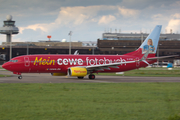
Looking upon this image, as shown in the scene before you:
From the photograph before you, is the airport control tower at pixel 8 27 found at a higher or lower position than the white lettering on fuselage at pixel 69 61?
higher

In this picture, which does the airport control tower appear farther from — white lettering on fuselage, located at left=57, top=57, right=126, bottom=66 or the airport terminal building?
white lettering on fuselage, located at left=57, top=57, right=126, bottom=66

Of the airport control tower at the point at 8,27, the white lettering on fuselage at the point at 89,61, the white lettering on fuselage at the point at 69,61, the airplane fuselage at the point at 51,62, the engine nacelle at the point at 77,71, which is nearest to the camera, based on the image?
the engine nacelle at the point at 77,71

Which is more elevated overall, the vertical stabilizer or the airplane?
the vertical stabilizer

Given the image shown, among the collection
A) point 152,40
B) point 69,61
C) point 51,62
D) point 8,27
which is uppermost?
point 8,27

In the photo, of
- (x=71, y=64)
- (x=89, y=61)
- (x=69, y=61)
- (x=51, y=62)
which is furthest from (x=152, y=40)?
(x=51, y=62)

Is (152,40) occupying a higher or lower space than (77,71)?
higher

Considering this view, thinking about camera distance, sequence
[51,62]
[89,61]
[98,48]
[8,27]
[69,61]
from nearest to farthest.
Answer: [51,62], [69,61], [89,61], [98,48], [8,27]

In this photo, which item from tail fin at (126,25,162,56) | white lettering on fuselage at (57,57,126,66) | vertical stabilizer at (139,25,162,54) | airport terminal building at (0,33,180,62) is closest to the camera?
white lettering on fuselage at (57,57,126,66)

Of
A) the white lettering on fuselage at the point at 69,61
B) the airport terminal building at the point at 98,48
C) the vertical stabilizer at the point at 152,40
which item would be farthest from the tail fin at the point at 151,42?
the airport terminal building at the point at 98,48

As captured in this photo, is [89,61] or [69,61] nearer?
[69,61]

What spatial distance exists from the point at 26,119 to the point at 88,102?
466 centimetres

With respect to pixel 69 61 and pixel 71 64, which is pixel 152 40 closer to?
pixel 71 64

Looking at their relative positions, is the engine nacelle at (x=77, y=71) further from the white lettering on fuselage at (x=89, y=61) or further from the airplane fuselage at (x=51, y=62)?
the white lettering on fuselage at (x=89, y=61)

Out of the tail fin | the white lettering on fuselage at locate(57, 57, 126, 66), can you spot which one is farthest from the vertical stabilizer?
the white lettering on fuselage at locate(57, 57, 126, 66)
